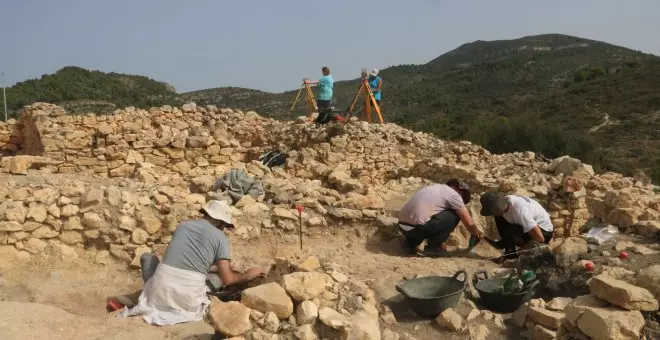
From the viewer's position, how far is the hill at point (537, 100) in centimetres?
1986

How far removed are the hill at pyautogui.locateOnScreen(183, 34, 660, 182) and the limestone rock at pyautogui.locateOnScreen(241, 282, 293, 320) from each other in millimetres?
13905

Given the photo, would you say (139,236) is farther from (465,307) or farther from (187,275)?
(465,307)

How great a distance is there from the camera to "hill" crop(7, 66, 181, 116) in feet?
81.7

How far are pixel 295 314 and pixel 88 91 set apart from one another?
28961 mm

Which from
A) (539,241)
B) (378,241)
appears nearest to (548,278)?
(539,241)

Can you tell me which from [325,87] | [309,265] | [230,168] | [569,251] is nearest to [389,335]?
[309,265]

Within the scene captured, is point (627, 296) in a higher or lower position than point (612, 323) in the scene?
higher

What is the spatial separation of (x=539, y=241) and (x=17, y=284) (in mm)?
5451

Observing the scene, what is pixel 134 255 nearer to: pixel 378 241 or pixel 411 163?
pixel 378 241

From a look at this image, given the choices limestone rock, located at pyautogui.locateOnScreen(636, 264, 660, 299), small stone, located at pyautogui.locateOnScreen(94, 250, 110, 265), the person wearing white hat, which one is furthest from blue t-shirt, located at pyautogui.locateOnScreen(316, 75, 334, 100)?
limestone rock, located at pyautogui.locateOnScreen(636, 264, 660, 299)

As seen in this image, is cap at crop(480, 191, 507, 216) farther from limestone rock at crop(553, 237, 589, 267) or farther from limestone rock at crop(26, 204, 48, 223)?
limestone rock at crop(26, 204, 48, 223)

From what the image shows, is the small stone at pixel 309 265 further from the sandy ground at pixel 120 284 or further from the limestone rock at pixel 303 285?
the limestone rock at pixel 303 285

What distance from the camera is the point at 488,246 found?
6.36 m

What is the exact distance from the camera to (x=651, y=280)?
3.37 metres
